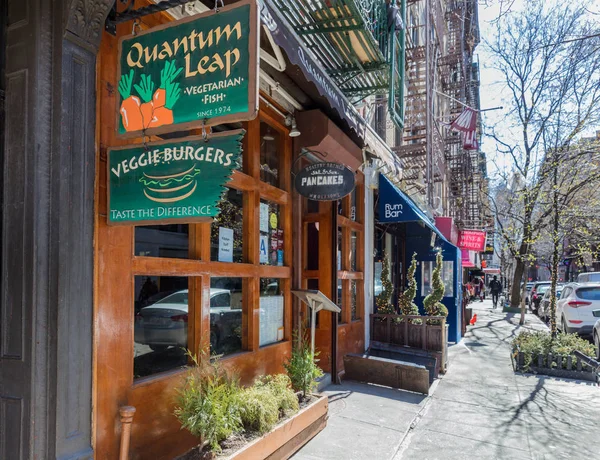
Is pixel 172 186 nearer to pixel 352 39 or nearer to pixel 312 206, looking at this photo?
pixel 352 39

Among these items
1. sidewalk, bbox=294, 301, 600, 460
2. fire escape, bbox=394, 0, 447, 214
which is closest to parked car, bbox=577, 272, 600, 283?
fire escape, bbox=394, 0, 447, 214

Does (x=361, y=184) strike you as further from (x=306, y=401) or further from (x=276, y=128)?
(x=306, y=401)

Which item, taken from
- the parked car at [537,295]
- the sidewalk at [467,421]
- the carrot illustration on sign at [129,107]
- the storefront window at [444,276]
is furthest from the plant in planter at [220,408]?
the parked car at [537,295]

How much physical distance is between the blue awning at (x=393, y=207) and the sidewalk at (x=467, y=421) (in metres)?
3.18

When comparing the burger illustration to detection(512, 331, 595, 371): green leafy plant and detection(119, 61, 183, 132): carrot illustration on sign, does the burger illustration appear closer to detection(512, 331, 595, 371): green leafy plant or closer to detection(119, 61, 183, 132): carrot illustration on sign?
A: detection(119, 61, 183, 132): carrot illustration on sign

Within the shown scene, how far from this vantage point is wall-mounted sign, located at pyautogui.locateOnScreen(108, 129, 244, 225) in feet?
9.53

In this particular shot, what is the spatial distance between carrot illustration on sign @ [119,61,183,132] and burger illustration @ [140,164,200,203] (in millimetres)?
359

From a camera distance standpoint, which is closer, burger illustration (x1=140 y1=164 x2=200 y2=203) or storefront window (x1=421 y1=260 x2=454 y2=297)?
burger illustration (x1=140 y1=164 x2=200 y2=203)

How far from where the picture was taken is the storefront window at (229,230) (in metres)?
5.00

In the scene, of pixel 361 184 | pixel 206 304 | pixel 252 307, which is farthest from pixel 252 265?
pixel 361 184

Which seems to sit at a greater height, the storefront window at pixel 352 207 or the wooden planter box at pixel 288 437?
the storefront window at pixel 352 207

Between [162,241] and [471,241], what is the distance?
15704 millimetres

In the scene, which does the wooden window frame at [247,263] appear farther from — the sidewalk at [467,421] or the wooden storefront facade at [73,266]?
the sidewalk at [467,421]

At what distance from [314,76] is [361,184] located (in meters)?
4.98
